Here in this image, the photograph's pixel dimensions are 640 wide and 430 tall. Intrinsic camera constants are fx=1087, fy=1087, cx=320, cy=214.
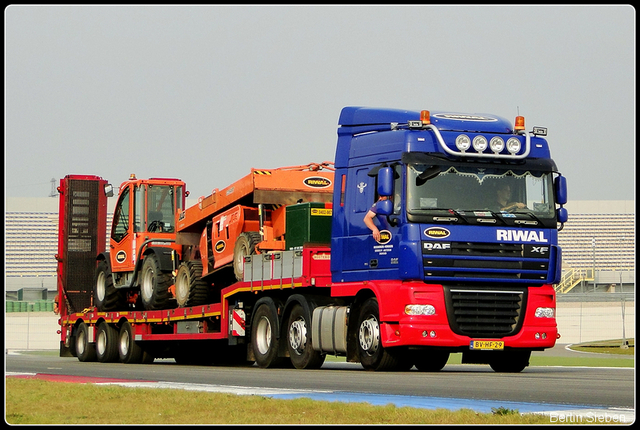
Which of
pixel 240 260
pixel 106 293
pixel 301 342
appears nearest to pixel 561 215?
pixel 301 342

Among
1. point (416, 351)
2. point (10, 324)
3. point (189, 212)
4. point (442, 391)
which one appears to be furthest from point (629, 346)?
point (10, 324)

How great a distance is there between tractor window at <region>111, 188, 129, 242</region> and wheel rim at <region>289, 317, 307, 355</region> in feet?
25.9

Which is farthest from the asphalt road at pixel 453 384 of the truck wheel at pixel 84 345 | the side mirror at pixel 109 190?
the truck wheel at pixel 84 345

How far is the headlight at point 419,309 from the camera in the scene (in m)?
15.9

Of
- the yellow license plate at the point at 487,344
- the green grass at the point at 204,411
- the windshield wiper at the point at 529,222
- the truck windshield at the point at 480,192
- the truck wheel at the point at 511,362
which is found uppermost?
the truck windshield at the point at 480,192

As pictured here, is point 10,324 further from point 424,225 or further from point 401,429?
point 401,429

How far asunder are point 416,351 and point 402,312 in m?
1.38

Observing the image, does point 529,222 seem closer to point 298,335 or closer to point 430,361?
point 430,361

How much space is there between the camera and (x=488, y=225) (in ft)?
52.6

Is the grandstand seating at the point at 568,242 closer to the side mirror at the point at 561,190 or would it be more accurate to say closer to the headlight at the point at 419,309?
the side mirror at the point at 561,190

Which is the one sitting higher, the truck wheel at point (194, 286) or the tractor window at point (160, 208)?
the tractor window at point (160, 208)

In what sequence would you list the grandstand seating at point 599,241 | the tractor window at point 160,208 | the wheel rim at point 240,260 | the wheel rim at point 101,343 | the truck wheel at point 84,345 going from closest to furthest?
the wheel rim at point 240,260 < the tractor window at point 160,208 < the wheel rim at point 101,343 < the truck wheel at point 84,345 < the grandstand seating at point 599,241

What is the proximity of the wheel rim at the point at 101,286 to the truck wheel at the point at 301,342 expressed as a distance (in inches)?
346

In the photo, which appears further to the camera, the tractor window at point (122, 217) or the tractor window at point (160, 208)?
the tractor window at point (122, 217)
